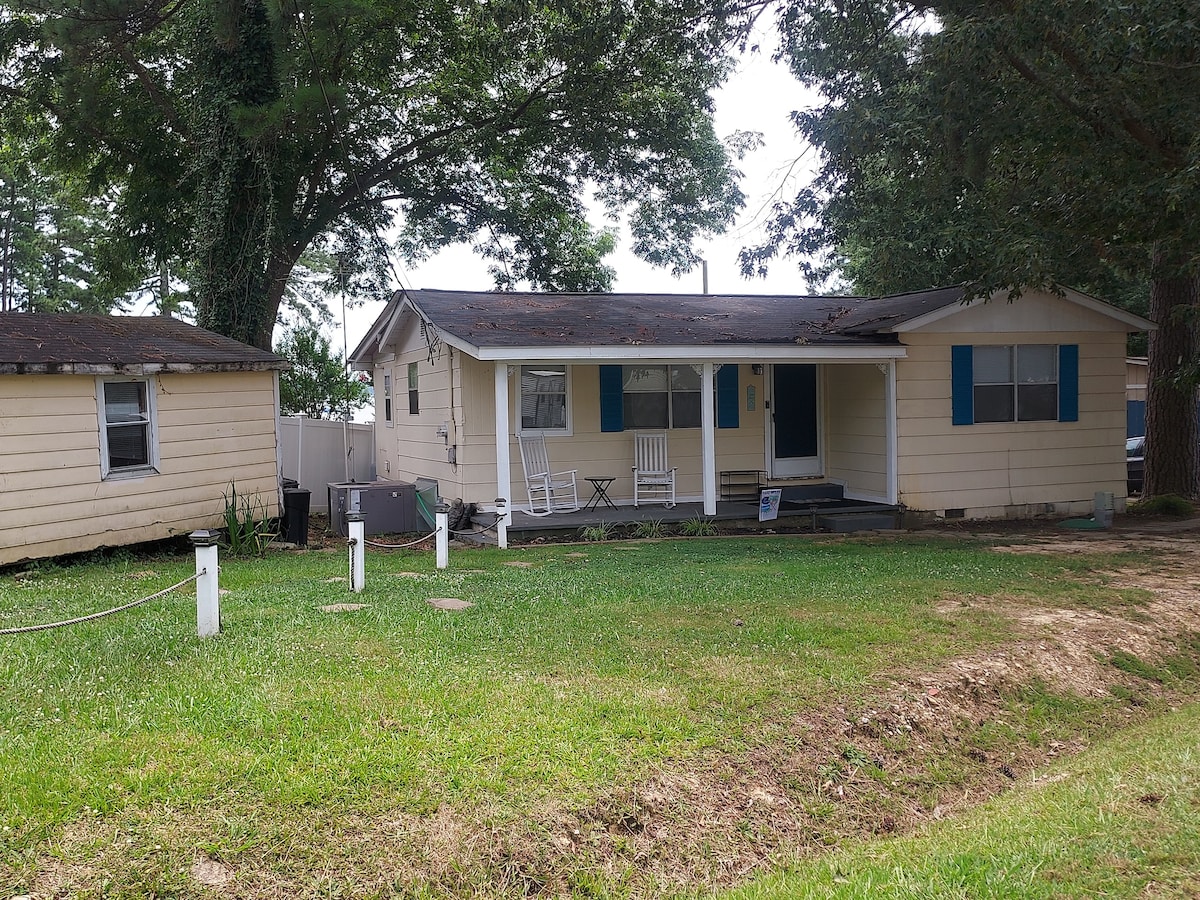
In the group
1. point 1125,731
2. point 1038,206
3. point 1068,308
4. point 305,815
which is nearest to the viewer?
point 305,815

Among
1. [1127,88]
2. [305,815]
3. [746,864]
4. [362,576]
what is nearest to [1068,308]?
[1127,88]

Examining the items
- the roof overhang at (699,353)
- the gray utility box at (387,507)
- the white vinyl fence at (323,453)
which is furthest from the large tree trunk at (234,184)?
the roof overhang at (699,353)

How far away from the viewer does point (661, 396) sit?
571 inches

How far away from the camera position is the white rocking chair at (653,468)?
14.2m

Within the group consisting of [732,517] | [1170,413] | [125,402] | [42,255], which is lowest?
[732,517]

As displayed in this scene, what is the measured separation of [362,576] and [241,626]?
1.60 meters

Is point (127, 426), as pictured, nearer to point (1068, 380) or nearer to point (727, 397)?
point (727, 397)

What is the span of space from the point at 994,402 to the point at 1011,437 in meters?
0.59

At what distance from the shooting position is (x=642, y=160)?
21.8 metres

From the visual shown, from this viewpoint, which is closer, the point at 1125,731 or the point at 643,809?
the point at 643,809

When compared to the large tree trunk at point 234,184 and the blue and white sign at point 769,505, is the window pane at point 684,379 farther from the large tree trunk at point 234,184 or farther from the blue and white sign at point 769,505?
the large tree trunk at point 234,184

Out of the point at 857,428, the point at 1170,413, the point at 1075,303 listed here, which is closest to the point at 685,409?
the point at 857,428

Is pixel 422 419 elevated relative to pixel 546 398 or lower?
lower

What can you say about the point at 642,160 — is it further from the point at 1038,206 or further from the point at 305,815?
the point at 305,815
